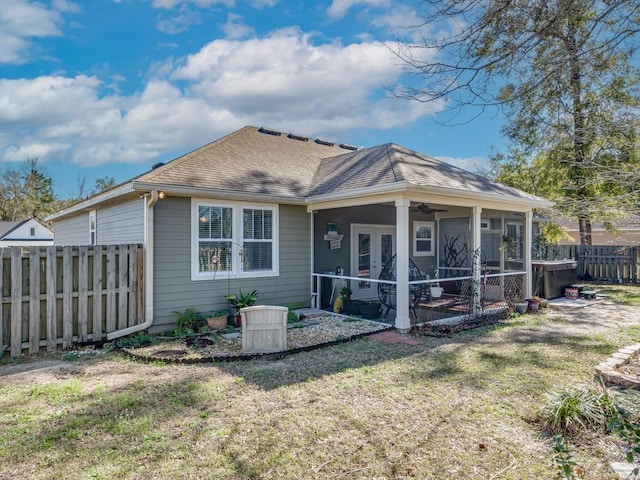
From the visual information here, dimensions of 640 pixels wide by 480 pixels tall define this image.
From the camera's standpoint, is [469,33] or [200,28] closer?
[469,33]

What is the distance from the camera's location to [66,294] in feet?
20.4

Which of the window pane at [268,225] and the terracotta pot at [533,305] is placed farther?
the terracotta pot at [533,305]

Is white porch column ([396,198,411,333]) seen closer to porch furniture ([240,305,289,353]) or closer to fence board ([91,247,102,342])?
porch furniture ([240,305,289,353])

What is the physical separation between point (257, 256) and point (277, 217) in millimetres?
982

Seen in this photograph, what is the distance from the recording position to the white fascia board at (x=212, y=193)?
6.66 m

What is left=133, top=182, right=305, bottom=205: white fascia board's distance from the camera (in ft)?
21.9

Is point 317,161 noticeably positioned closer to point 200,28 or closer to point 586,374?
point 200,28

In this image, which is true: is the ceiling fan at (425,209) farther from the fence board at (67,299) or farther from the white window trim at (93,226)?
the white window trim at (93,226)

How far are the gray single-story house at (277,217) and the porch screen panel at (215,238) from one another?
0.02 metres

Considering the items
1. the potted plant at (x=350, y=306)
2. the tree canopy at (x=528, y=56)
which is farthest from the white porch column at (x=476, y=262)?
the tree canopy at (x=528, y=56)

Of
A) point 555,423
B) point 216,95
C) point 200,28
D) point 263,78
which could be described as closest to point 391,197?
point 555,423

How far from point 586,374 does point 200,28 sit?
1129 cm

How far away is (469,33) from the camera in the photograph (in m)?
4.90

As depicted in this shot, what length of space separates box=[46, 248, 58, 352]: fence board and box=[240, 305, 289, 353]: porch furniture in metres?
3.02
